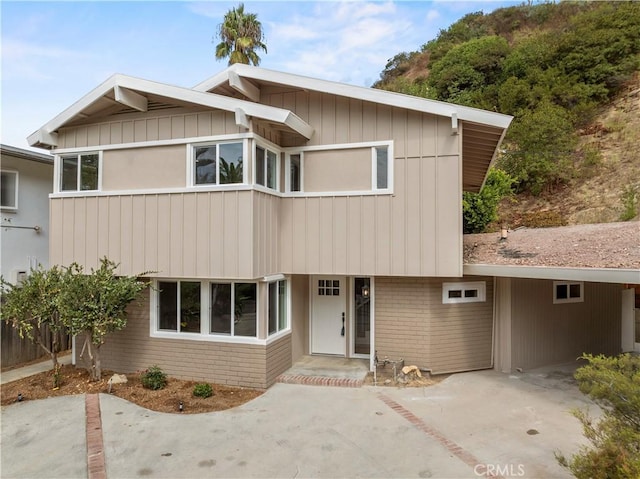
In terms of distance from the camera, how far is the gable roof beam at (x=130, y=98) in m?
8.16

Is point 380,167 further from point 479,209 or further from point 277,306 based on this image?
point 479,209

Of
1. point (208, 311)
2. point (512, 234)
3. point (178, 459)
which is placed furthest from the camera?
point (512, 234)

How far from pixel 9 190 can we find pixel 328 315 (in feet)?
32.3

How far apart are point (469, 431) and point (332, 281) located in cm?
471

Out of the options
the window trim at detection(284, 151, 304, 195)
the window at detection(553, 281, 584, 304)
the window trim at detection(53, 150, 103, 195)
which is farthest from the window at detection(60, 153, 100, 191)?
the window at detection(553, 281, 584, 304)

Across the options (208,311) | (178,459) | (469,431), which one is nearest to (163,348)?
(208,311)

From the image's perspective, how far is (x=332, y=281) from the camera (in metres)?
9.96

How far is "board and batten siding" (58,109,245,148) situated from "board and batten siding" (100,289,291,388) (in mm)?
3434

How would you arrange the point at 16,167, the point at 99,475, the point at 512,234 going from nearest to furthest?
1. the point at 99,475
2. the point at 512,234
3. the point at 16,167

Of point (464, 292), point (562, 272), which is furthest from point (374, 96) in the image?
point (562, 272)

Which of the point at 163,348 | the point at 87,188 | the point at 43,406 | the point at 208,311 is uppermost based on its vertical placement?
the point at 87,188

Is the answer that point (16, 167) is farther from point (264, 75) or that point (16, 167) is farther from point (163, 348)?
point (264, 75)

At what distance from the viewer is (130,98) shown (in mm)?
8352

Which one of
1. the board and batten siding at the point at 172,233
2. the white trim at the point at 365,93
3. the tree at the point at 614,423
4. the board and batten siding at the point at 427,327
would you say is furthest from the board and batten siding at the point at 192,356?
the tree at the point at 614,423
